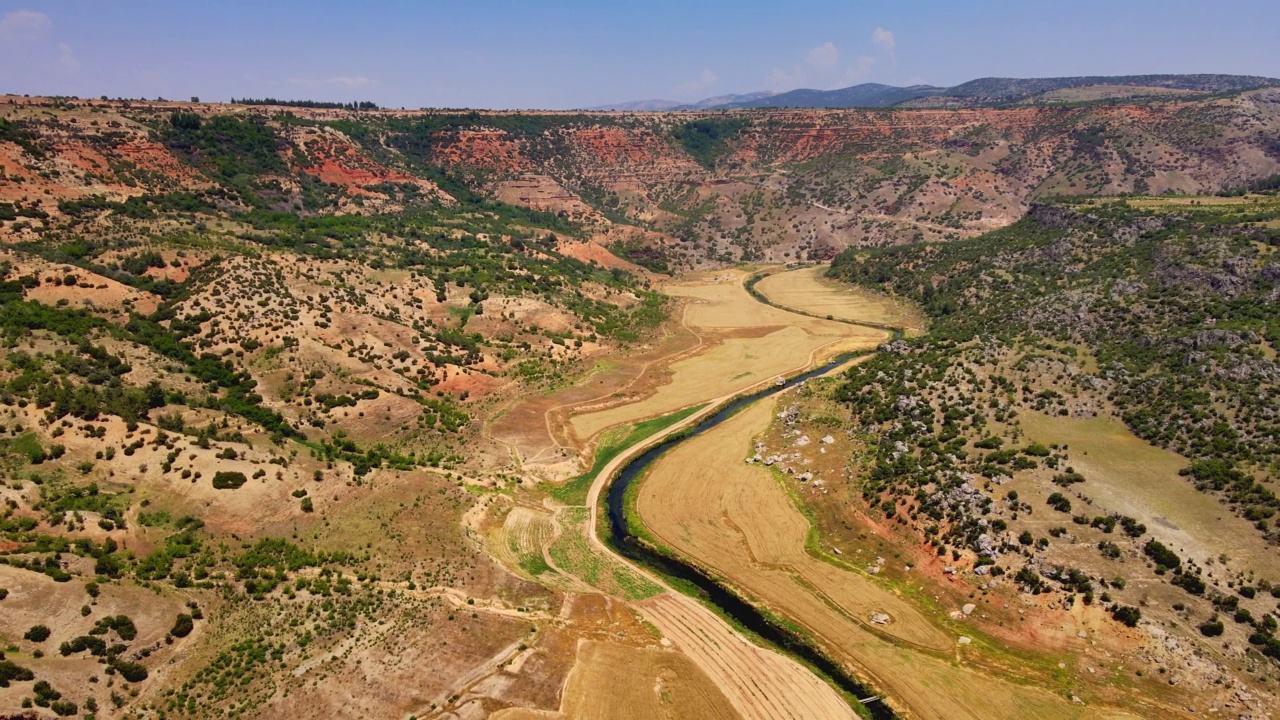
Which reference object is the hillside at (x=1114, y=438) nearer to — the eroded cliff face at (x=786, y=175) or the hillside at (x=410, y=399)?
the hillside at (x=410, y=399)

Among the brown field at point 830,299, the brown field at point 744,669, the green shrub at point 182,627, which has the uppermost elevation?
the brown field at point 830,299

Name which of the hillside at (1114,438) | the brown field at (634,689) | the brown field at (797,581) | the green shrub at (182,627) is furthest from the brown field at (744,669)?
the green shrub at (182,627)

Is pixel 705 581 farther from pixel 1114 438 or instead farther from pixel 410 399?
pixel 1114 438

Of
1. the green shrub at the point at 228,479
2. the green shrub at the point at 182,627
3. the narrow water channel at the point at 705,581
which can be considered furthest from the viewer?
the green shrub at the point at 228,479

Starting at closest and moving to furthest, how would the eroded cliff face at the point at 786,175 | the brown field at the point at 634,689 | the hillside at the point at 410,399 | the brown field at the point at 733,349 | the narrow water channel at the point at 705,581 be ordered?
the brown field at the point at 634,689
the hillside at the point at 410,399
the narrow water channel at the point at 705,581
the brown field at the point at 733,349
the eroded cliff face at the point at 786,175

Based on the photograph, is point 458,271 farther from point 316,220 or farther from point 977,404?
point 977,404

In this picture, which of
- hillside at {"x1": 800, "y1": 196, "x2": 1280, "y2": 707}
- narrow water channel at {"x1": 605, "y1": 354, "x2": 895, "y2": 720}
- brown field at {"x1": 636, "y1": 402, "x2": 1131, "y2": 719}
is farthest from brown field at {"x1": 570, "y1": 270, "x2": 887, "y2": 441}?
hillside at {"x1": 800, "y1": 196, "x2": 1280, "y2": 707}

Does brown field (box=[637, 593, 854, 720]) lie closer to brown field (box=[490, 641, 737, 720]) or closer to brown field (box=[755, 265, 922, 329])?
brown field (box=[490, 641, 737, 720])
